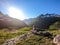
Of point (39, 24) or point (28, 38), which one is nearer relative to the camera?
point (28, 38)

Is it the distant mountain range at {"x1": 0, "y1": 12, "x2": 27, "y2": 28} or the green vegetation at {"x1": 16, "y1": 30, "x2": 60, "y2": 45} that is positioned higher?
the distant mountain range at {"x1": 0, "y1": 12, "x2": 27, "y2": 28}

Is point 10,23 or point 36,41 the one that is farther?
point 10,23

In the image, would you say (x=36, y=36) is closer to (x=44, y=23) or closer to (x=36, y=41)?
(x=36, y=41)

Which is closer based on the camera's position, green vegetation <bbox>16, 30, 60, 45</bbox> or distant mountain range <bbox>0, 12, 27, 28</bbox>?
green vegetation <bbox>16, 30, 60, 45</bbox>

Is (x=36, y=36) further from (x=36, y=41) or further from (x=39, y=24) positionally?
(x=39, y=24)

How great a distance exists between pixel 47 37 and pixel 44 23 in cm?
7067

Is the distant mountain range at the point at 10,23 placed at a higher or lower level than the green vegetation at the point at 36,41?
higher

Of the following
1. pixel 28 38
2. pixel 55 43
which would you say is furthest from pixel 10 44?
pixel 55 43

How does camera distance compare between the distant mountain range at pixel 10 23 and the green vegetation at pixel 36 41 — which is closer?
the green vegetation at pixel 36 41

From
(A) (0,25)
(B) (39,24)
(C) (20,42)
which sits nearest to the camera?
(C) (20,42)

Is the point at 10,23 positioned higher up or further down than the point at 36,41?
higher up

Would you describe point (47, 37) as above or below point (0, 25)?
below

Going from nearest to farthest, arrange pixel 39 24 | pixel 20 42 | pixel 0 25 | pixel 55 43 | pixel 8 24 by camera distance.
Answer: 1. pixel 55 43
2. pixel 20 42
3. pixel 0 25
4. pixel 8 24
5. pixel 39 24

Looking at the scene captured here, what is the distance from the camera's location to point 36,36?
3588 cm
